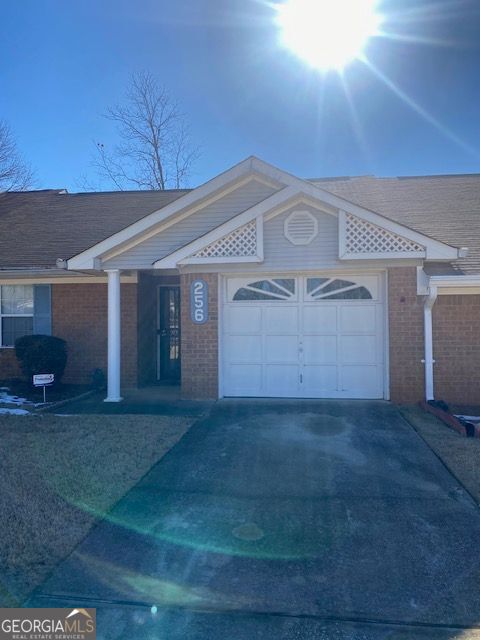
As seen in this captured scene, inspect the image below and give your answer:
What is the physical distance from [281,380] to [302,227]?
9.61ft

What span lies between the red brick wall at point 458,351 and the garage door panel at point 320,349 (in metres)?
1.92

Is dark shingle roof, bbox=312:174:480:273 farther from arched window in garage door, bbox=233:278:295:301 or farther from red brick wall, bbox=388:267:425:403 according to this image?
arched window in garage door, bbox=233:278:295:301

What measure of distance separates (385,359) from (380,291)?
1.28m

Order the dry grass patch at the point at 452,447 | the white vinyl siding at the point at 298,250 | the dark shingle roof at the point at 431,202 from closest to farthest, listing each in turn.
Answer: the dry grass patch at the point at 452,447 < the white vinyl siding at the point at 298,250 < the dark shingle roof at the point at 431,202

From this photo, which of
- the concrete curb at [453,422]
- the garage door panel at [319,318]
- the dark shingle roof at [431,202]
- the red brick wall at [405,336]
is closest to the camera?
the concrete curb at [453,422]

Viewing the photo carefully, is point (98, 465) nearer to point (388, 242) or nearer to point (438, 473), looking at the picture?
point (438, 473)

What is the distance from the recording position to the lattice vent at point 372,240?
872 centimetres

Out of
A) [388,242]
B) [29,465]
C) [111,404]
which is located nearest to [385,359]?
[388,242]

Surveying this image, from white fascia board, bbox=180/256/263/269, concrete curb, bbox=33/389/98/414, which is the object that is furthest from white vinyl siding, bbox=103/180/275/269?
concrete curb, bbox=33/389/98/414

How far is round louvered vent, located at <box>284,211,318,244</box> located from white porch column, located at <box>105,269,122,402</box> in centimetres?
352

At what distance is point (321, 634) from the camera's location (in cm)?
299

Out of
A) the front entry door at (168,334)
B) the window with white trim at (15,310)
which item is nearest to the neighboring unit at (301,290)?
the front entry door at (168,334)

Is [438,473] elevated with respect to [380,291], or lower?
lower

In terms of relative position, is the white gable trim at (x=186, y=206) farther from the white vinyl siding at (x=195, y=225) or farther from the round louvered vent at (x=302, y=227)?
the round louvered vent at (x=302, y=227)
